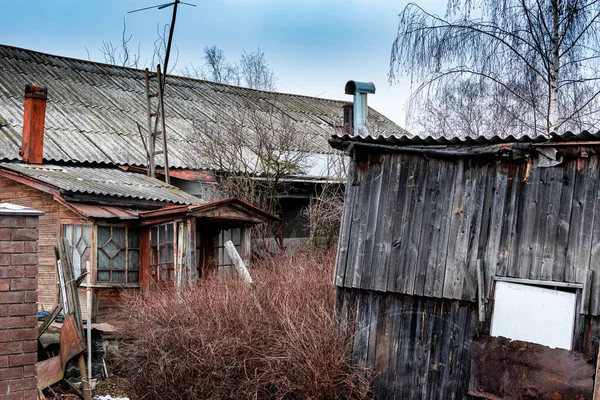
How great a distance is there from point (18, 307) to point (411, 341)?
455 cm

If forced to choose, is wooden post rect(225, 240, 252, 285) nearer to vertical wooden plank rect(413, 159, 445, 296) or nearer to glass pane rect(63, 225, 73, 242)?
glass pane rect(63, 225, 73, 242)

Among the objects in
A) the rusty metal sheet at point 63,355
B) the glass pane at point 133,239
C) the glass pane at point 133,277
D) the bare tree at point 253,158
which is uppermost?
the bare tree at point 253,158

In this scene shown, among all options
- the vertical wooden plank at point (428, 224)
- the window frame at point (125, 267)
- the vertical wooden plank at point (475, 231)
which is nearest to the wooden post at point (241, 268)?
the window frame at point (125, 267)

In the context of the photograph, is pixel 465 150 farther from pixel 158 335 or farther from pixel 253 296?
pixel 158 335

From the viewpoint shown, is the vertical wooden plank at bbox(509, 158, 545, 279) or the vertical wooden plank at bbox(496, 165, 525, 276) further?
the vertical wooden plank at bbox(496, 165, 525, 276)

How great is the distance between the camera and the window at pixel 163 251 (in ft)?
41.0

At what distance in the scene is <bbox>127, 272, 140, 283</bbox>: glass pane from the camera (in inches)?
498

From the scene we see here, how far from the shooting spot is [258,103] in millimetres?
24250

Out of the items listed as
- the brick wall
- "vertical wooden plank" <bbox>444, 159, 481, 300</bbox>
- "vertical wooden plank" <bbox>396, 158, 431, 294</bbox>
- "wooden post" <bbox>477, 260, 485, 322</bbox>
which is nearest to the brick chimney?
the brick wall

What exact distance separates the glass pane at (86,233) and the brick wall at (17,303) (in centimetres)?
548

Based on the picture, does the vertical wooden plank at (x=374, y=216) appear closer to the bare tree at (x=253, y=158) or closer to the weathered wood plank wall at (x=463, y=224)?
the weathered wood plank wall at (x=463, y=224)

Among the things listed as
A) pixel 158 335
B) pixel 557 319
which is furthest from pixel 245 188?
pixel 557 319

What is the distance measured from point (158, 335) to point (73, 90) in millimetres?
12976

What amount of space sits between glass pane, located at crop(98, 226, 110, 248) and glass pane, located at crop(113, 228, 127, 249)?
6.3 inches
